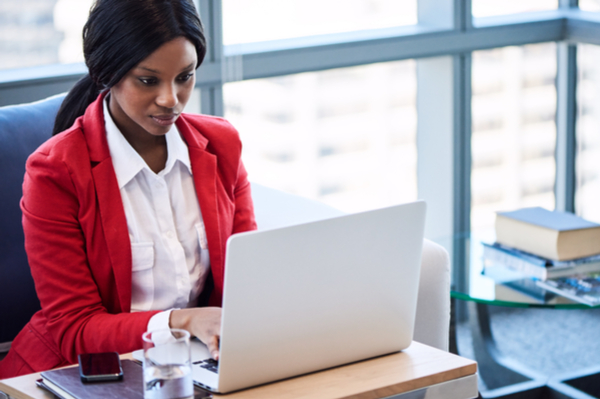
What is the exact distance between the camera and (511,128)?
325 cm

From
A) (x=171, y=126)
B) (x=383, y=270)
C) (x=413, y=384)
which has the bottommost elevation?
(x=413, y=384)

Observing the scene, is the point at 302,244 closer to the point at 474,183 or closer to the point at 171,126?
the point at 171,126

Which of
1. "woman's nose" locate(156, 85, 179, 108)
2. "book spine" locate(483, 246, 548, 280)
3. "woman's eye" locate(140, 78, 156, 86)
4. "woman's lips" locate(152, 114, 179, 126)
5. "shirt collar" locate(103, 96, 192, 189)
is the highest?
"woman's eye" locate(140, 78, 156, 86)

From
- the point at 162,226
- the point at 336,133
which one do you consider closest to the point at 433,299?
the point at 162,226

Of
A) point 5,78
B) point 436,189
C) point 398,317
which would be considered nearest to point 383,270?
point 398,317

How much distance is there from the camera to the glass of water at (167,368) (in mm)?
959

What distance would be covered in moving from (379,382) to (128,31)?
0.74 meters

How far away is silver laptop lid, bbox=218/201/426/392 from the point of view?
3.25ft

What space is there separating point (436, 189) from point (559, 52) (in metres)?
0.80

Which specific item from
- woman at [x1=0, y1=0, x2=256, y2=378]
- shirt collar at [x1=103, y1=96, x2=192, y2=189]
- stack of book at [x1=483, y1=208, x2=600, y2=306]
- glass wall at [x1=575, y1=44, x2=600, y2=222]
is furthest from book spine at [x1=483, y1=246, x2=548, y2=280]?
glass wall at [x1=575, y1=44, x2=600, y2=222]

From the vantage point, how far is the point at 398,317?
114 centimetres

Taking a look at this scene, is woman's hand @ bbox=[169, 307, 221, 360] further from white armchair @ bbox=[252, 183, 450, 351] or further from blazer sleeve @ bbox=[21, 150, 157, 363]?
white armchair @ bbox=[252, 183, 450, 351]

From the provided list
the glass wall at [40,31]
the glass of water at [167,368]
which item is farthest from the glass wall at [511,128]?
the glass of water at [167,368]

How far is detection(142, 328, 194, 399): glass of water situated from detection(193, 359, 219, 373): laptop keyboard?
122 mm
